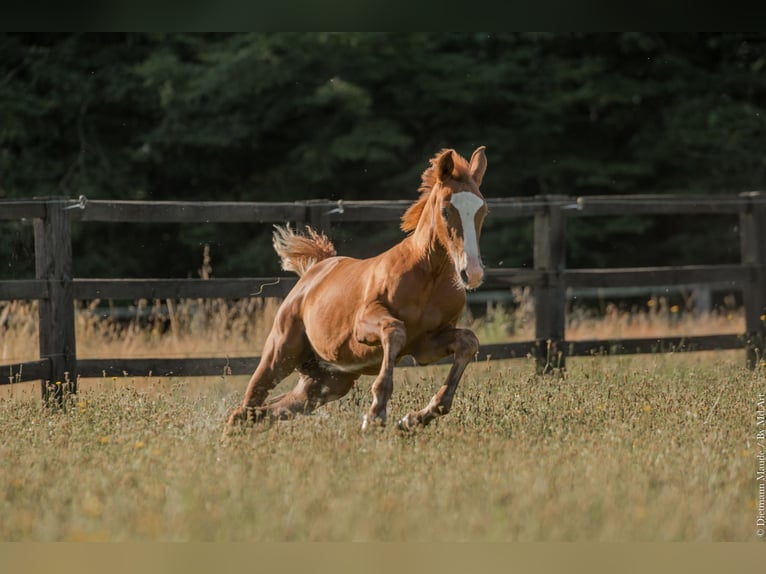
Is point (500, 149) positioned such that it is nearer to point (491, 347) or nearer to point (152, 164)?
point (152, 164)

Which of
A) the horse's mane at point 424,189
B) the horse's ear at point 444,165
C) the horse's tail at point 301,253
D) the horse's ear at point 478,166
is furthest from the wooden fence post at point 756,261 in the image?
the horse's ear at point 444,165

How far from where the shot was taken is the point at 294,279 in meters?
8.77

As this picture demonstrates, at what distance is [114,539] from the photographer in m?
4.15

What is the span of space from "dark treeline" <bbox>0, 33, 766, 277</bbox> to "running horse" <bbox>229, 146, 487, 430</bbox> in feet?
37.8

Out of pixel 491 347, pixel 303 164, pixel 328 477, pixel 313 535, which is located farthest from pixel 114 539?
pixel 303 164

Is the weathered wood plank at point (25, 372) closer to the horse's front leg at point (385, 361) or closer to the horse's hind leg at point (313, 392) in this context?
the horse's hind leg at point (313, 392)

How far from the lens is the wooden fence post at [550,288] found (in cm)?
957

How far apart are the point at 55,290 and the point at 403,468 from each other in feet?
12.7

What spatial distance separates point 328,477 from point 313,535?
2.93 ft

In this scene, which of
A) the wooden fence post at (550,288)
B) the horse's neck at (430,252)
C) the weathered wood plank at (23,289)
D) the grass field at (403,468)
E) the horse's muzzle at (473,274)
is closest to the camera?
the grass field at (403,468)

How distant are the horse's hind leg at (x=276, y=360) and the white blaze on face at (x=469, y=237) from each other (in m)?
1.53

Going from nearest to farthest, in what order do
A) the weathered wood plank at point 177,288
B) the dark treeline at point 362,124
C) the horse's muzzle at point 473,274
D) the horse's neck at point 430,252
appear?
the horse's muzzle at point 473,274 < the horse's neck at point 430,252 < the weathered wood plank at point 177,288 < the dark treeline at point 362,124

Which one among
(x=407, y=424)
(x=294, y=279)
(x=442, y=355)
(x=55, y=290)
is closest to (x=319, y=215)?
(x=294, y=279)

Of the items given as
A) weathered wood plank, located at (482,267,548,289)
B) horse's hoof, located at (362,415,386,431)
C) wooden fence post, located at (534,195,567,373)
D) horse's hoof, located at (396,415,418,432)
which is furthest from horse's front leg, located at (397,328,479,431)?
wooden fence post, located at (534,195,567,373)
